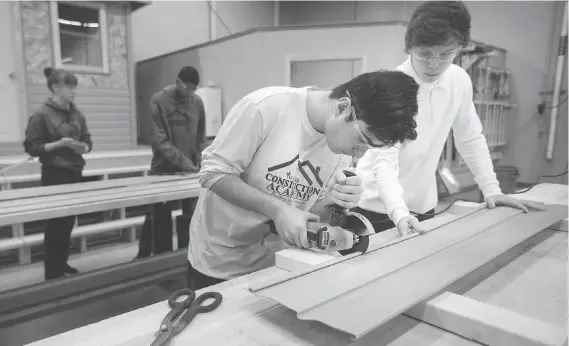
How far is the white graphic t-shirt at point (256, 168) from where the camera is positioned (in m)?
1.11

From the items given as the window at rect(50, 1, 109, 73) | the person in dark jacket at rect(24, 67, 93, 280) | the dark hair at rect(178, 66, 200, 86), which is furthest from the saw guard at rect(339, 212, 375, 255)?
the window at rect(50, 1, 109, 73)

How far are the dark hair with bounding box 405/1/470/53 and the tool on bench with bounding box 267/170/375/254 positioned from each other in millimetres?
621

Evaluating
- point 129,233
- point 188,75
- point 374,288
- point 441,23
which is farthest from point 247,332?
point 129,233

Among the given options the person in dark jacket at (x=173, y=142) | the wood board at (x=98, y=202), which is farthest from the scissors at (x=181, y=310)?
the person in dark jacket at (x=173, y=142)

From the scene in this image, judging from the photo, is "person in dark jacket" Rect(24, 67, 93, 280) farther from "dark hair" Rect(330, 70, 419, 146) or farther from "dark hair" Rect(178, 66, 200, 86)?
"dark hair" Rect(330, 70, 419, 146)

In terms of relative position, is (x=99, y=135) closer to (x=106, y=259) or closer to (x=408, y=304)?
(x=106, y=259)

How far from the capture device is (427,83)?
1.60 meters

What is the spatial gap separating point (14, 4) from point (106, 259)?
9.74 feet

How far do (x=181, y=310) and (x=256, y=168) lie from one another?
50 centimetres

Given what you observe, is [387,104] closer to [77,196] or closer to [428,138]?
[428,138]

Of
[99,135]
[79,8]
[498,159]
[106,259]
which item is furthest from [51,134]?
[498,159]

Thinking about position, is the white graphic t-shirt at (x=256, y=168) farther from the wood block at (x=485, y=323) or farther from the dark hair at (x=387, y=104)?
the wood block at (x=485, y=323)

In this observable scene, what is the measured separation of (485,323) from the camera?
2.39 ft

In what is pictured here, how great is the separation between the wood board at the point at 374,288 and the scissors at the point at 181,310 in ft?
0.37
